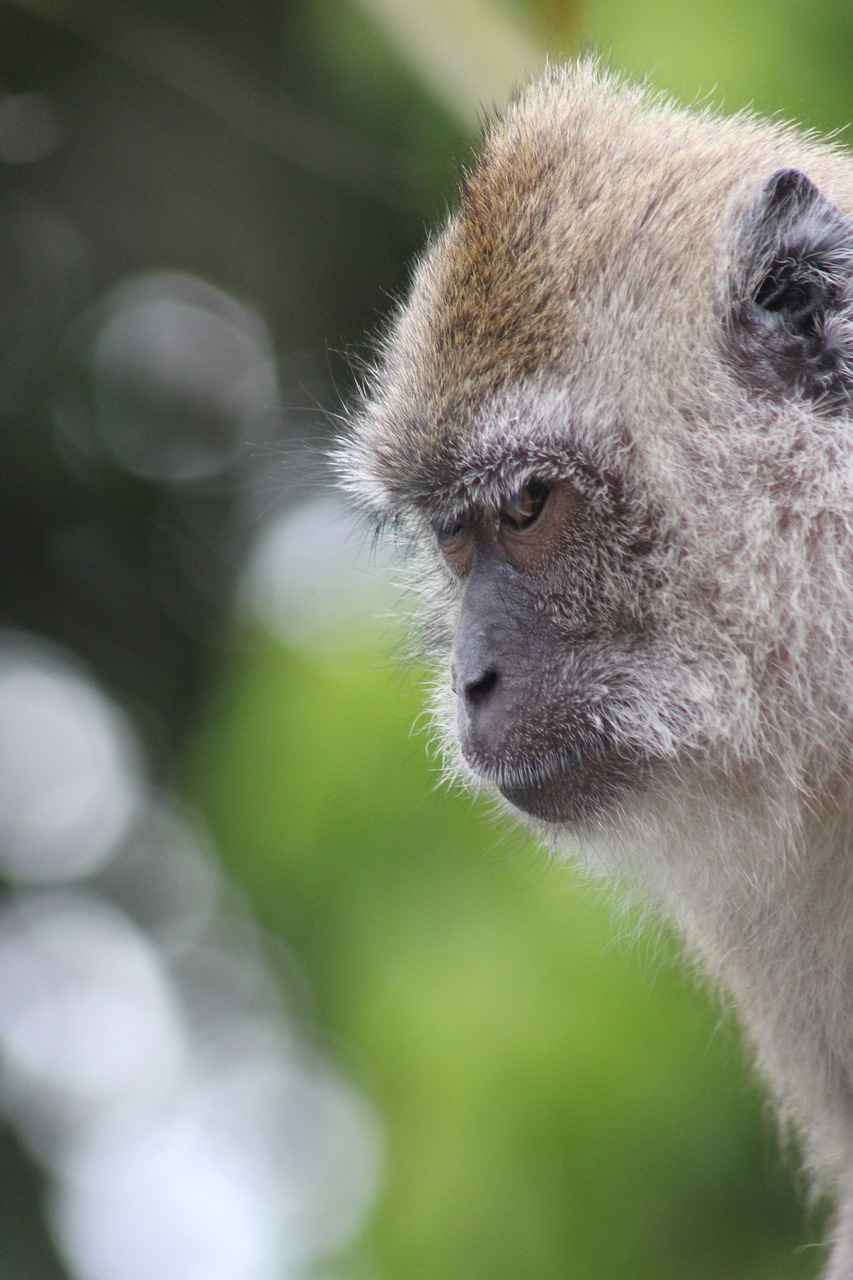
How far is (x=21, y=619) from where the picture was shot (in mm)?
→ 9594

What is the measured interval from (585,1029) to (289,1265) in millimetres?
2189

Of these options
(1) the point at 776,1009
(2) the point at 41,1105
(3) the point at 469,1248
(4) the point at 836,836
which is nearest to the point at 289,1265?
(3) the point at 469,1248

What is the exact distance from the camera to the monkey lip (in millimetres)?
3369

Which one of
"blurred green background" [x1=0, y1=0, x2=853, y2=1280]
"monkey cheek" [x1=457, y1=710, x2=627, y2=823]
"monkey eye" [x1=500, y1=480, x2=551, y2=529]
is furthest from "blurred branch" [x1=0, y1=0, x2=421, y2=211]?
"monkey cheek" [x1=457, y1=710, x2=627, y2=823]

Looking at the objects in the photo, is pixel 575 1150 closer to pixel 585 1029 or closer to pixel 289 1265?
pixel 585 1029

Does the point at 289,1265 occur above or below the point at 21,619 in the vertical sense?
below

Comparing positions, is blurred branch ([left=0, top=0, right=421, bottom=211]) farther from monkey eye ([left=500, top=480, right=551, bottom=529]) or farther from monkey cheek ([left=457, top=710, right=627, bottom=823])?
monkey cheek ([left=457, top=710, right=627, bottom=823])

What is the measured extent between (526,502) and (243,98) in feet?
16.0

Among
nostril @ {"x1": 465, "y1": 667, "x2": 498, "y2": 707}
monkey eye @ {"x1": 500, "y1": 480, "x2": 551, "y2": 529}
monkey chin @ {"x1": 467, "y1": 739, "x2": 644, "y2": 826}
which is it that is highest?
monkey eye @ {"x1": 500, "y1": 480, "x2": 551, "y2": 529}

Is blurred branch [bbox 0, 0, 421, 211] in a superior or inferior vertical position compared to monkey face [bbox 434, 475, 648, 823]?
superior

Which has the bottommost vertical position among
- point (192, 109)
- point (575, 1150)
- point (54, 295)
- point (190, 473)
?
point (575, 1150)

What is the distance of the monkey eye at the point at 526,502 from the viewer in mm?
3320

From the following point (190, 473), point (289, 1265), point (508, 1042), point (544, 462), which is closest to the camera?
point (544, 462)

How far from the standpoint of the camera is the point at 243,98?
7434 millimetres
